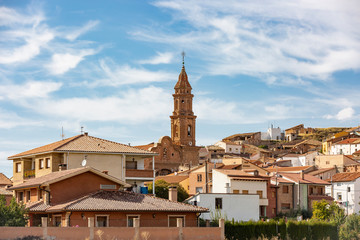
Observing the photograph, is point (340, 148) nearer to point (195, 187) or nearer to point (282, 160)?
point (282, 160)

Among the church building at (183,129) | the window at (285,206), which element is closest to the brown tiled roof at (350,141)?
the church building at (183,129)

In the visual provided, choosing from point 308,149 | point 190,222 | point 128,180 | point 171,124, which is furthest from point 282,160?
point 190,222

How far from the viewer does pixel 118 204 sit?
34.9 meters

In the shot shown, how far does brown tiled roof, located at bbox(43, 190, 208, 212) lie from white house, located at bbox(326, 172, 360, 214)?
143 feet

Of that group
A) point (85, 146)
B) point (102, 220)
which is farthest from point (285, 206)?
point (102, 220)

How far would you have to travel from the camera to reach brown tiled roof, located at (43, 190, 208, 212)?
33688 millimetres

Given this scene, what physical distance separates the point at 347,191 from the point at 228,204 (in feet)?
95.7

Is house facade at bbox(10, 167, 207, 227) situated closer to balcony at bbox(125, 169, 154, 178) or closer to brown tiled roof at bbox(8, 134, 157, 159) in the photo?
brown tiled roof at bbox(8, 134, 157, 159)

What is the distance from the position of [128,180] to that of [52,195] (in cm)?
1376

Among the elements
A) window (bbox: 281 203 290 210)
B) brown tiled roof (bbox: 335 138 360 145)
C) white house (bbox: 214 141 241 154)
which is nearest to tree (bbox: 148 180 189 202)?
window (bbox: 281 203 290 210)

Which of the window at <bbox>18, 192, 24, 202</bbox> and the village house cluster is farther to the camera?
the window at <bbox>18, 192, 24, 202</bbox>

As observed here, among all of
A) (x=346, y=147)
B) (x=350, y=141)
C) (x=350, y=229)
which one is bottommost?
(x=350, y=229)

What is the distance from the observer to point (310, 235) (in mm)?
44219

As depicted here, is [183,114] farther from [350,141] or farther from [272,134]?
[272,134]
